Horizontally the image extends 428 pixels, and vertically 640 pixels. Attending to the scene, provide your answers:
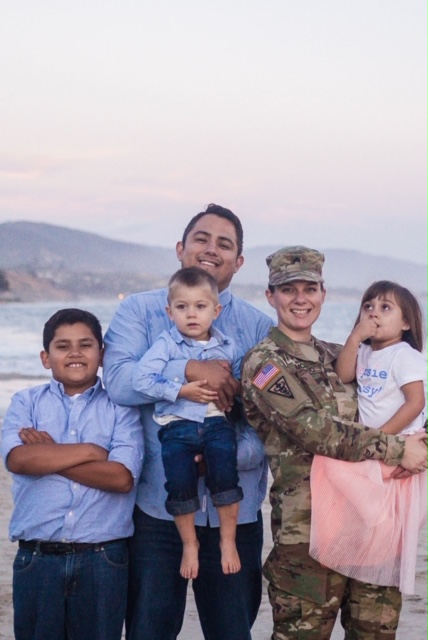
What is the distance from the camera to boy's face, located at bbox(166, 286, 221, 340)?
375cm

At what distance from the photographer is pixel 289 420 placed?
3570 mm

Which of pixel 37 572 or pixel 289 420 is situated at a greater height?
pixel 289 420

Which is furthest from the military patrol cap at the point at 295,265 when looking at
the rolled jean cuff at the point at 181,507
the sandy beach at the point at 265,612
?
the sandy beach at the point at 265,612

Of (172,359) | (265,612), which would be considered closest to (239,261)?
(172,359)

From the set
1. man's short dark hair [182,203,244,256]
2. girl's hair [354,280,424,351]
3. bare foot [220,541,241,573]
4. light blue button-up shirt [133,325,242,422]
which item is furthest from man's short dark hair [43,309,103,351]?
girl's hair [354,280,424,351]

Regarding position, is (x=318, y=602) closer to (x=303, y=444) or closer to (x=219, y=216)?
(x=303, y=444)

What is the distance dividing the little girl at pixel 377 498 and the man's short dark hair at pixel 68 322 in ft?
3.55

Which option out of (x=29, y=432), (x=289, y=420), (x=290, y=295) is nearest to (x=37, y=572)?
(x=29, y=432)

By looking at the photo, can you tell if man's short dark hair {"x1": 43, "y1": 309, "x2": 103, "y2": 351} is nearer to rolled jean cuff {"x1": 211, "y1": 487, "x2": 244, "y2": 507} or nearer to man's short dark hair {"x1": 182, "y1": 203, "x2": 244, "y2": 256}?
man's short dark hair {"x1": 182, "y1": 203, "x2": 244, "y2": 256}

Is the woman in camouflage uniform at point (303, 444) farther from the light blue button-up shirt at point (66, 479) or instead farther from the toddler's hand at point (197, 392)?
the light blue button-up shirt at point (66, 479)

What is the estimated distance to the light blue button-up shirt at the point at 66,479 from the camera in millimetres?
3605

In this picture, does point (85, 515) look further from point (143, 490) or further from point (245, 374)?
point (245, 374)

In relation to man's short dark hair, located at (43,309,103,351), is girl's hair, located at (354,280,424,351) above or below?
above

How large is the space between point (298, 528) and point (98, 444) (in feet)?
2.89
